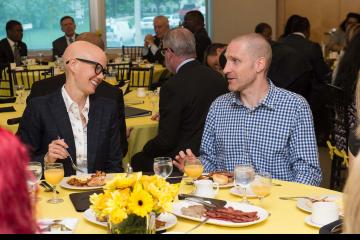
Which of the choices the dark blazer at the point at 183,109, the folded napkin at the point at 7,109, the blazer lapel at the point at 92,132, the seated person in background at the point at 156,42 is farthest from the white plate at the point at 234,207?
the seated person in background at the point at 156,42

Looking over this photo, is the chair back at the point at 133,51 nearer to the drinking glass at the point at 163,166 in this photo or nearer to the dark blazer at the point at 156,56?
the dark blazer at the point at 156,56

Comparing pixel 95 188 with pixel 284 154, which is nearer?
pixel 95 188

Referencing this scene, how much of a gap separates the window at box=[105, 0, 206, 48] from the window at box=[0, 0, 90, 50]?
481 millimetres

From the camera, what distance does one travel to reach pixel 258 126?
10.8 ft

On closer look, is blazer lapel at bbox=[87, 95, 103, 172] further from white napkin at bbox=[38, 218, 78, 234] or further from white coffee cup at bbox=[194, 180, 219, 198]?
white napkin at bbox=[38, 218, 78, 234]

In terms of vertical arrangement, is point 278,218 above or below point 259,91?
below

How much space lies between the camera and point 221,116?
341cm

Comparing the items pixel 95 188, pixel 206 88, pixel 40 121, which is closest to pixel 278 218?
pixel 95 188

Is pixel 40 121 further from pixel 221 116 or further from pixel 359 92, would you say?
pixel 359 92

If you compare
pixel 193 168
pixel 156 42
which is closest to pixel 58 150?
pixel 193 168

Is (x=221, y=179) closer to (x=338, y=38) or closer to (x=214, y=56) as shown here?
(x=214, y=56)

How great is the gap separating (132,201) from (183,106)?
237cm

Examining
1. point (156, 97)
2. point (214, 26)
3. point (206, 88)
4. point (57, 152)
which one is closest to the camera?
point (57, 152)

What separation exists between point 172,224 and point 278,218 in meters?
0.41
